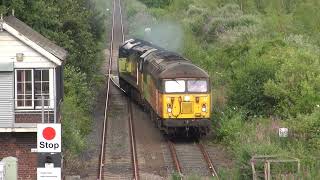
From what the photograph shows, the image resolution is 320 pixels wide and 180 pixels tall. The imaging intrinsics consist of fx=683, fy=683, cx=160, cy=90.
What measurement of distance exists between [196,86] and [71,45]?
21.7 ft

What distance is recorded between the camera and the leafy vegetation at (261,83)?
70.6 feet

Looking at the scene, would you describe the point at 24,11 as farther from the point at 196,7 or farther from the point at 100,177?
the point at 196,7

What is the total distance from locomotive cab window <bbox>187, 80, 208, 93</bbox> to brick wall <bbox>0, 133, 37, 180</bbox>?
810 centimetres

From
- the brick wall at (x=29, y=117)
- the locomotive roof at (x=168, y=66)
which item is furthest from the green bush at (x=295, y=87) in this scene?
the brick wall at (x=29, y=117)

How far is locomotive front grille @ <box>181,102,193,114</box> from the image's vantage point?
26.3m

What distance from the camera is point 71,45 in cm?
3014

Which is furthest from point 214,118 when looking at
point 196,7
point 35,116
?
point 196,7

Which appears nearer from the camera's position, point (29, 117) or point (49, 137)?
point (49, 137)

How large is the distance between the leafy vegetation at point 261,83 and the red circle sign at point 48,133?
680 centimetres

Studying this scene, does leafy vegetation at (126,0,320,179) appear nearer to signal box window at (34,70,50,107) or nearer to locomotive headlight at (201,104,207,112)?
locomotive headlight at (201,104,207,112)

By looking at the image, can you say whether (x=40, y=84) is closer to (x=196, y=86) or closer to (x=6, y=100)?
(x=6, y=100)

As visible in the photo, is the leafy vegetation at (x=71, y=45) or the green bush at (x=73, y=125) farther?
the leafy vegetation at (x=71, y=45)

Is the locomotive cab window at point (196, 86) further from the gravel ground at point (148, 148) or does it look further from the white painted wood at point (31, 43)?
the white painted wood at point (31, 43)

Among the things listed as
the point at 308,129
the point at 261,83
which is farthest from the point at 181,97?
the point at 308,129
